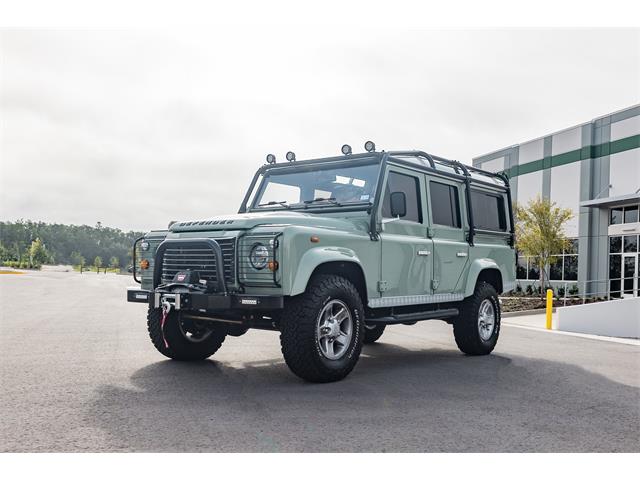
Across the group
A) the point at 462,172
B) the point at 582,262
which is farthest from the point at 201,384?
the point at 582,262

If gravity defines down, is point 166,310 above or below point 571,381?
above

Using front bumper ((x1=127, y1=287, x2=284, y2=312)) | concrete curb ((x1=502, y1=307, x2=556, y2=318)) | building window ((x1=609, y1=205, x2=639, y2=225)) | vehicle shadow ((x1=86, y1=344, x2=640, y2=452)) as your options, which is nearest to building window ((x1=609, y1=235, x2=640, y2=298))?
building window ((x1=609, y1=205, x2=639, y2=225))

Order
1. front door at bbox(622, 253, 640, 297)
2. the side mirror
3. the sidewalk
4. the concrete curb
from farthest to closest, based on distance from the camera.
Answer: front door at bbox(622, 253, 640, 297) < the concrete curb < the sidewalk < the side mirror

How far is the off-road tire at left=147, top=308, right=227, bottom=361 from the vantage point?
7582mm

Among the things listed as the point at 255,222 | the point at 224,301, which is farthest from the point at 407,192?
the point at 224,301

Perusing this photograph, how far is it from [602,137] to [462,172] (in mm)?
23315

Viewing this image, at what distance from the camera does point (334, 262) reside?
6.73m

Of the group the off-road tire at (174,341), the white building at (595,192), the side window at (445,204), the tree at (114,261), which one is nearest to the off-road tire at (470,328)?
the side window at (445,204)

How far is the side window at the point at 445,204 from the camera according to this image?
8594mm

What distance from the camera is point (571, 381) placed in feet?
23.3

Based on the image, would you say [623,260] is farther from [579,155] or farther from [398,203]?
[398,203]

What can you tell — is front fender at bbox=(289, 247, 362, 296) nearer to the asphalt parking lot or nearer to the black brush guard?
the black brush guard

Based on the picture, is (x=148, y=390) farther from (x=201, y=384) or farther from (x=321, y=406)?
(x=321, y=406)

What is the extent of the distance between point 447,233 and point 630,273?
21755 mm
